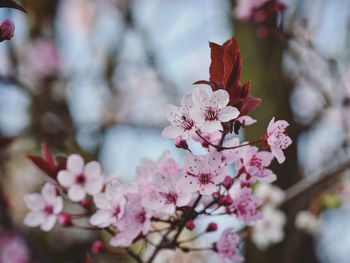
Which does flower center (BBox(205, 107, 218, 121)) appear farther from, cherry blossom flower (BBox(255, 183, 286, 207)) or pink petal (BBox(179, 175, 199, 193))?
cherry blossom flower (BBox(255, 183, 286, 207))

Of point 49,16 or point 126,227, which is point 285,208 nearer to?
point 126,227

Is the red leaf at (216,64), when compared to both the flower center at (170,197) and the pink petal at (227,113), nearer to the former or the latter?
the pink petal at (227,113)

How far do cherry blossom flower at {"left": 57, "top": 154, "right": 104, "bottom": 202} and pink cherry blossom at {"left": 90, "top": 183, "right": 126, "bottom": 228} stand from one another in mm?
78

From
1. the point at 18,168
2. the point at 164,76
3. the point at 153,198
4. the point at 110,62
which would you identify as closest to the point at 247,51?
the point at 164,76

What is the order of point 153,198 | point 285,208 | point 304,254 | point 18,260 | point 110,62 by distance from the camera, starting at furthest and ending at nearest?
point 110,62, point 304,254, point 18,260, point 285,208, point 153,198

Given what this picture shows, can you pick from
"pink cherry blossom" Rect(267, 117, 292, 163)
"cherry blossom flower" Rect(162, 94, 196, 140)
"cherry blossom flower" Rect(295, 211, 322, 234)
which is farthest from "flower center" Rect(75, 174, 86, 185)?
"cherry blossom flower" Rect(295, 211, 322, 234)

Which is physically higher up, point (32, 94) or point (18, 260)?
point (32, 94)

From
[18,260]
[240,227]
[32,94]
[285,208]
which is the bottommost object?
[18,260]

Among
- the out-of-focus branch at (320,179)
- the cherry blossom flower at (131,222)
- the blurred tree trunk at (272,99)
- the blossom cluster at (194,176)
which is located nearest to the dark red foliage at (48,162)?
the blossom cluster at (194,176)

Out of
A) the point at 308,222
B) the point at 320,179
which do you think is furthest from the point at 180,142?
the point at 308,222

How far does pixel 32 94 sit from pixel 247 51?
1.22 meters

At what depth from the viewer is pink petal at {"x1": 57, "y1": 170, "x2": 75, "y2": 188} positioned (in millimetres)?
1009

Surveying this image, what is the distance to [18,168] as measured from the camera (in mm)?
4375

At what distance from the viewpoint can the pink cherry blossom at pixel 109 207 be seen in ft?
2.91
